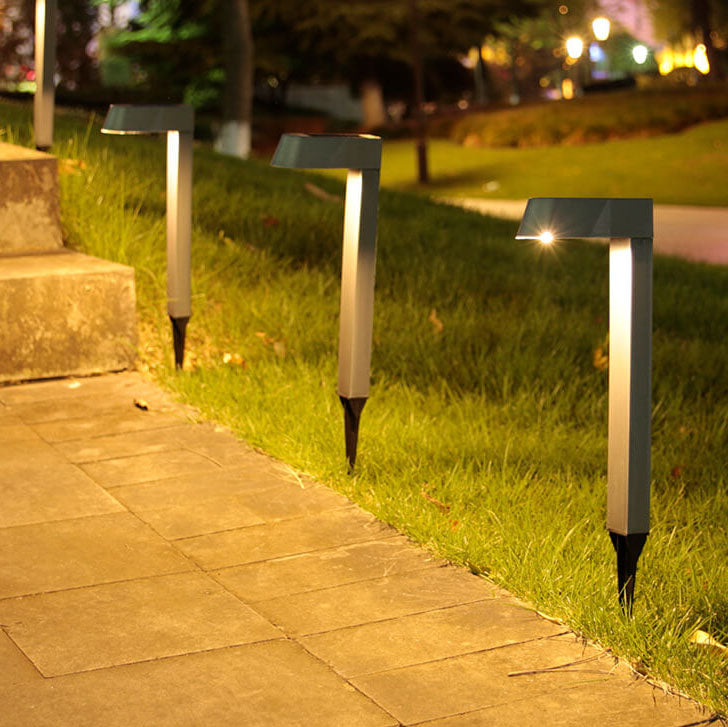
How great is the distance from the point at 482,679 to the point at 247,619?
74 centimetres

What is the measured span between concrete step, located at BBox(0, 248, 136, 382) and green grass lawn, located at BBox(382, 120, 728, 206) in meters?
18.6

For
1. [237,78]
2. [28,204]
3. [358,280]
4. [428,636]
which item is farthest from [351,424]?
[237,78]

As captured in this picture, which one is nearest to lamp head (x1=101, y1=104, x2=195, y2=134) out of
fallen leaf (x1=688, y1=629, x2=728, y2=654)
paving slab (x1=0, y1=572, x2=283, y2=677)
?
paving slab (x1=0, y1=572, x2=283, y2=677)

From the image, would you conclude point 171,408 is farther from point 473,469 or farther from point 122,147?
point 122,147

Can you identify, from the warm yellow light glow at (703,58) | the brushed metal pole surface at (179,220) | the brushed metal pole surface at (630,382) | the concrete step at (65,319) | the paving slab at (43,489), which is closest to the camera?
the brushed metal pole surface at (630,382)

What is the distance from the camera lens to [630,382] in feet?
12.0

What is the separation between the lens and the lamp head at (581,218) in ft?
11.4

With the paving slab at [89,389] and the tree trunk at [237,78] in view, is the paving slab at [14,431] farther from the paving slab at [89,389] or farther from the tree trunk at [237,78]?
the tree trunk at [237,78]

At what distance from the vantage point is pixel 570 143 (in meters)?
33.5

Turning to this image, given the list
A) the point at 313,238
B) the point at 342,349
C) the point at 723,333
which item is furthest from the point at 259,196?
the point at 342,349

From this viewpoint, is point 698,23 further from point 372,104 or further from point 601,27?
point 372,104

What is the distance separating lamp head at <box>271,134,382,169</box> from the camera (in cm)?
459

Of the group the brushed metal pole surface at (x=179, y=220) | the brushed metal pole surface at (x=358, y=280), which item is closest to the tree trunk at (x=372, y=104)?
the brushed metal pole surface at (x=179, y=220)

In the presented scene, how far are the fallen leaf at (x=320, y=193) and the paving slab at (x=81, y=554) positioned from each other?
22.3 ft
